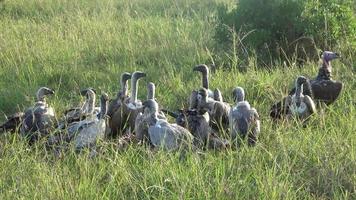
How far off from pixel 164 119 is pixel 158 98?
1378mm

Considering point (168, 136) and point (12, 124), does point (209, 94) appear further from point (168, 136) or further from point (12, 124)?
point (12, 124)

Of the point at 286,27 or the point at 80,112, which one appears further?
the point at 286,27

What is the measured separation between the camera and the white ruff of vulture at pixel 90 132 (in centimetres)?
537

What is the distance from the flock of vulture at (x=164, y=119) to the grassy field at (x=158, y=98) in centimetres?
16

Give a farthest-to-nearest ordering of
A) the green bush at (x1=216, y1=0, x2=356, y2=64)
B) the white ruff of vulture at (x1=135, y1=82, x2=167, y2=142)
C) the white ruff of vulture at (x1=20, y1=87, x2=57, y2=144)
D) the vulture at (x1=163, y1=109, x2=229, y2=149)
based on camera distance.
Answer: the green bush at (x1=216, y1=0, x2=356, y2=64), the white ruff of vulture at (x1=20, y1=87, x2=57, y2=144), the white ruff of vulture at (x1=135, y1=82, x2=167, y2=142), the vulture at (x1=163, y1=109, x2=229, y2=149)

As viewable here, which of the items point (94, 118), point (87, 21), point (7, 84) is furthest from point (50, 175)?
point (87, 21)

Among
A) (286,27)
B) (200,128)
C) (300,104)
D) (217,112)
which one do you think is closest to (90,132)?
(200,128)

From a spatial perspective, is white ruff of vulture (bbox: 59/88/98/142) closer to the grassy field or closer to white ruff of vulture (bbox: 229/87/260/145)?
the grassy field

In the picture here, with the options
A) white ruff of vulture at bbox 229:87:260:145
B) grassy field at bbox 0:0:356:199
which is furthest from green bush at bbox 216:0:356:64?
white ruff of vulture at bbox 229:87:260:145

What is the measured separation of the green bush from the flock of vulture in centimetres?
146

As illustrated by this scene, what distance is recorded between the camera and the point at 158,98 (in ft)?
23.1

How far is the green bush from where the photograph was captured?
8.17m

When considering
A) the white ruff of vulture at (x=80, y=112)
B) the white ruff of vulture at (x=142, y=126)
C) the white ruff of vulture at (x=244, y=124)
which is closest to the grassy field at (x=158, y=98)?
the white ruff of vulture at (x=244, y=124)

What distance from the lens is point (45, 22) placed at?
1064cm
